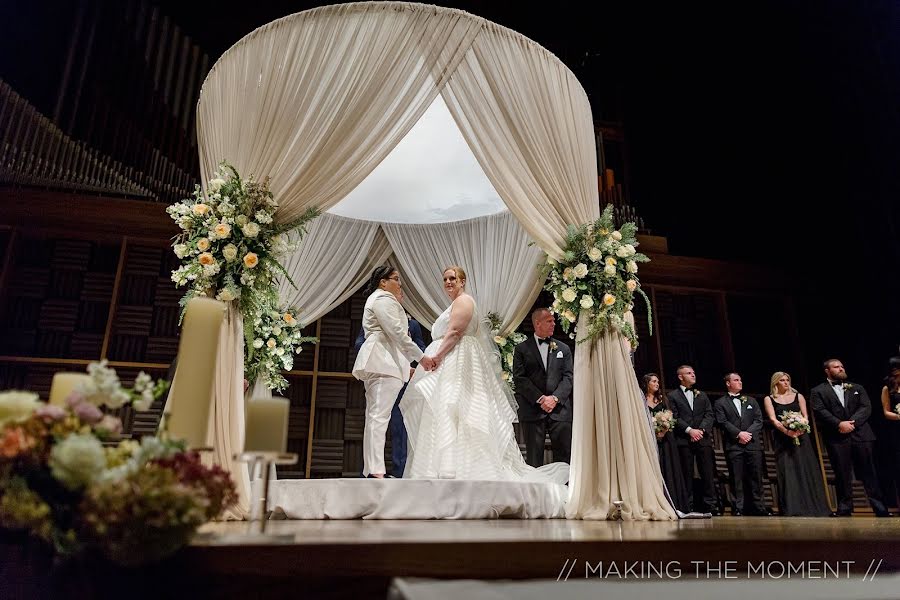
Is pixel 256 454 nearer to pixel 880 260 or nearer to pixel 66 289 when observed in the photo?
pixel 66 289

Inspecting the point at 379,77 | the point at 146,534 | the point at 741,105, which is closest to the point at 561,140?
the point at 379,77

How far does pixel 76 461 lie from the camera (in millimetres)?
1380

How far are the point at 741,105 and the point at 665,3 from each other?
1576 millimetres

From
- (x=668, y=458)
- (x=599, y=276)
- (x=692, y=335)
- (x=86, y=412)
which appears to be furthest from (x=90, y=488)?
(x=692, y=335)

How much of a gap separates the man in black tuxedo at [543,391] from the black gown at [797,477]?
2630 millimetres

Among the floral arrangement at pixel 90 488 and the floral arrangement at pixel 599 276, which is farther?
the floral arrangement at pixel 599 276

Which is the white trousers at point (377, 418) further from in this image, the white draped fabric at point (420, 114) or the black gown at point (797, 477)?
the black gown at point (797, 477)

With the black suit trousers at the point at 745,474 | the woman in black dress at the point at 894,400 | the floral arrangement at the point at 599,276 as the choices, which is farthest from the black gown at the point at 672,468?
the floral arrangement at the point at 599,276

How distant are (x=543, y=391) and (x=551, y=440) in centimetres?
39

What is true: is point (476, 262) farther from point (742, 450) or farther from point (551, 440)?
point (742, 450)

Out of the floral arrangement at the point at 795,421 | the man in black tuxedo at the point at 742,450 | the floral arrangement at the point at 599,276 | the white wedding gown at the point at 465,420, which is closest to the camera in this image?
the floral arrangement at the point at 599,276

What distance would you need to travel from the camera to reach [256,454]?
166 cm

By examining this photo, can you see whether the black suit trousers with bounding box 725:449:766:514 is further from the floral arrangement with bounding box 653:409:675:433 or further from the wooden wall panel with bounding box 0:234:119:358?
the wooden wall panel with bounding box 0:234:119:358

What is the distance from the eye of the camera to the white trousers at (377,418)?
13.2 feet
